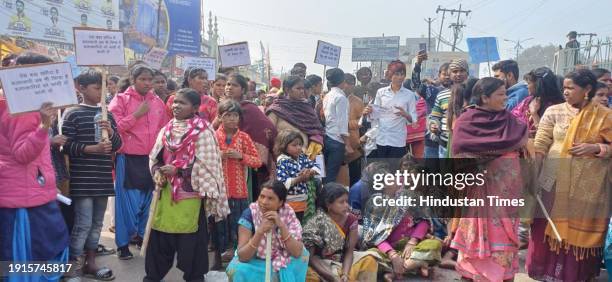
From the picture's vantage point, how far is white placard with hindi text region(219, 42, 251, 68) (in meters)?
6.82

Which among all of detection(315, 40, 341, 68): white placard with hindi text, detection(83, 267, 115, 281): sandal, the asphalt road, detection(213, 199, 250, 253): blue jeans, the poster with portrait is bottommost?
the asphalt road

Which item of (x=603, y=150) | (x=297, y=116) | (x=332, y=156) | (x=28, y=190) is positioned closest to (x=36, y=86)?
(x=28, y=190)

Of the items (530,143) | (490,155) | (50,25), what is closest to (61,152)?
(490,155)

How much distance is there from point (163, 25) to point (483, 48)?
29.5 m

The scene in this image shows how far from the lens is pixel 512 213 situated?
360cm

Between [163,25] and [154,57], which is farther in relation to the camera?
[163,25]

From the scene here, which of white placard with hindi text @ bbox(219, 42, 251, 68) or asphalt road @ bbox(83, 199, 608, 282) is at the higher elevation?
white placard with hindi text @ bbox(219, 42, 251, 68)

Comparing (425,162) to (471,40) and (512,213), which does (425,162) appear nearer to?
(512,213)

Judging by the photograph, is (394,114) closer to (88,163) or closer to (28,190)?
(88,163)

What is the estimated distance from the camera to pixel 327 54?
26.3 feet

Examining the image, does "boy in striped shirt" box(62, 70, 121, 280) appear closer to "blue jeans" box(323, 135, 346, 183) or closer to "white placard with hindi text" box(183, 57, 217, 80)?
"blue jeans" box(323, 135, 346, 183)

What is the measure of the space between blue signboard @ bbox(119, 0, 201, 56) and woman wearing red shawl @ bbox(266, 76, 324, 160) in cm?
2860

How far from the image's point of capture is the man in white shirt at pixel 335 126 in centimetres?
577

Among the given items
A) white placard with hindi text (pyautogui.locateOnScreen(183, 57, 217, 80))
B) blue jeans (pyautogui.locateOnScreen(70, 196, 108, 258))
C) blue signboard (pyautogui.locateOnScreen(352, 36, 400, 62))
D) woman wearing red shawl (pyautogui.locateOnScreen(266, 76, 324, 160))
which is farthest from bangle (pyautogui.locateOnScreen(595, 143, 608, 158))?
blue signboard (pyautogui.locateOnScreen(352, 36, 400, 62))
